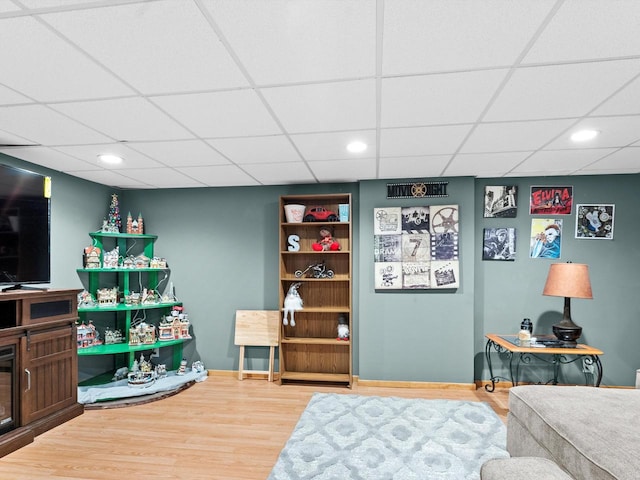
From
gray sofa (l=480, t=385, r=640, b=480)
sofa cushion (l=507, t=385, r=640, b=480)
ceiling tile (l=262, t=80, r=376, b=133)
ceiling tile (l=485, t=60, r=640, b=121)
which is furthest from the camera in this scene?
ceiling tile (l=262, t=80, r=376, b=133)

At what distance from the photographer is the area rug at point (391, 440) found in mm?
2465

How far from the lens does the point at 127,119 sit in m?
2.52

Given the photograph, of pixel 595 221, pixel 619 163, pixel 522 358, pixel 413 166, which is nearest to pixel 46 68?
pixel 413 166

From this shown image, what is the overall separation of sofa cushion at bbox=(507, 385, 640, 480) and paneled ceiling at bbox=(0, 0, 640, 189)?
174 centimetres

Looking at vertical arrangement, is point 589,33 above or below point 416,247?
above

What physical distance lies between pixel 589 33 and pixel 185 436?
142 inches

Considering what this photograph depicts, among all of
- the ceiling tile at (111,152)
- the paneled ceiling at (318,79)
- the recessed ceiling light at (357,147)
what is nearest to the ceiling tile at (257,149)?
the paneled ceiling at (318,79)

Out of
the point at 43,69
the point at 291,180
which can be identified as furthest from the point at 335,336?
the point at 43,69

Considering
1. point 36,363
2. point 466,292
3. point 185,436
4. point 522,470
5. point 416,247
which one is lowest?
point 185,436

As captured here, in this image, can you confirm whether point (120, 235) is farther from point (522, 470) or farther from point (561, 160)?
point (561, 160)

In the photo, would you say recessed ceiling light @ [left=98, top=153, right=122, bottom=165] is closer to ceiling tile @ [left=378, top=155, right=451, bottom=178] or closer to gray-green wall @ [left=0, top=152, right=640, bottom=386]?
gray-green wall @ [left=0, top=152, right=640, bottom=386]

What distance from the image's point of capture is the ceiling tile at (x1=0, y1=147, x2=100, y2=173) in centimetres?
320

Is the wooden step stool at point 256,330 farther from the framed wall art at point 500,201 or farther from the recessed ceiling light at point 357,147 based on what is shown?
the framed wall art at point 500,201

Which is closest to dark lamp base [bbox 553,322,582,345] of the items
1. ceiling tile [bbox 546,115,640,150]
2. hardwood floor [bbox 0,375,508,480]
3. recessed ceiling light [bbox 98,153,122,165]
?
hardwood floor [bbox 0,375,508,480]
